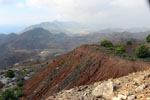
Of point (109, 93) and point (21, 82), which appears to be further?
point (21, 82)

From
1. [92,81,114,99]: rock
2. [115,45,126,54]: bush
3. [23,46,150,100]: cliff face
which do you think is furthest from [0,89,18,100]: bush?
[115,45,126,54]: bush

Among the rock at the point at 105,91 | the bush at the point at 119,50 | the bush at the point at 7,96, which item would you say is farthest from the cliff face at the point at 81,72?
the rock at the point at 105,91

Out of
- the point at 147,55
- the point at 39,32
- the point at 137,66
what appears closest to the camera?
the point at 137,66

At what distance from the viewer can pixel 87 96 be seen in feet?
25.0

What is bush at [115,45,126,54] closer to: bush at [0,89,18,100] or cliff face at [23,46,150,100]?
cliff face at [23,46,150,100]

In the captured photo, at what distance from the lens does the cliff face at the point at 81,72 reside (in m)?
14.9

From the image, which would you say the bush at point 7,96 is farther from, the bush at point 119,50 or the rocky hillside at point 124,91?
the bush at point 119,50

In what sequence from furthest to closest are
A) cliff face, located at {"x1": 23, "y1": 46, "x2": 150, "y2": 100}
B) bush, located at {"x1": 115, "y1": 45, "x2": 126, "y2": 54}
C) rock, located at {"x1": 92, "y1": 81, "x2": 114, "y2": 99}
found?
bush, located at {"x1": 115, "y1": 45, "x2": 126, "y2": 54}, cliff face, located at {"x1": 23, "y1": 46, "x2": 150, "y2": 100}, rock, located at {"x1": 92, "y1": 81, "x2": 114, "y2": 99}

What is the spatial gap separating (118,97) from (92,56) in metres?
13.0

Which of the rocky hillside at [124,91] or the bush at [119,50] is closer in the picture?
the rocky hillside at [124,91]

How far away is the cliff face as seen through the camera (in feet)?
49.0

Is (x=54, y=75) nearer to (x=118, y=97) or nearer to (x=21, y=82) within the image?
(x=21, y=82)

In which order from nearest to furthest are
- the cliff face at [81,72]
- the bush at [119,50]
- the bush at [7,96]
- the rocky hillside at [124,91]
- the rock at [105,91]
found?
the rocky hillside at [124,91]
the rock at [105,91]
the cliff face at [81,72]
the bush at [7,96]
the bush at [119,50]

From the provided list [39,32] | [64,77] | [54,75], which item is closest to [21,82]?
[54,75]
